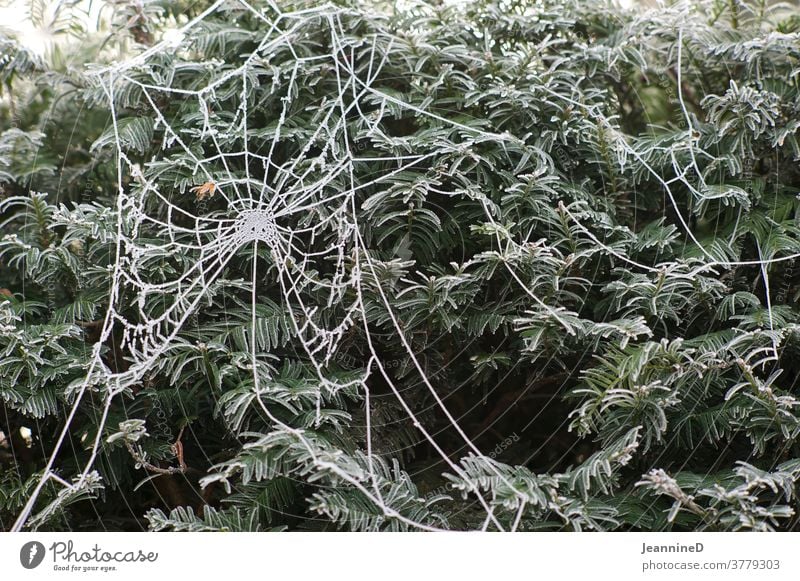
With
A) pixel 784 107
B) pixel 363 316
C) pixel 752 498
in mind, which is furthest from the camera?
pixel 784 107

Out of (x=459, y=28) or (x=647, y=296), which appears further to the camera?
(x=459, y=28)

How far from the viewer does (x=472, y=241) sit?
82cm

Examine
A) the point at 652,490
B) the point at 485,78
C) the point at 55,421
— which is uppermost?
the point at 485,78

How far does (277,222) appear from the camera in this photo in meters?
0.84

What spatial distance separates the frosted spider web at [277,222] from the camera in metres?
0.76

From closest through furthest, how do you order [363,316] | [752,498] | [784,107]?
1. [752,498]
2. [363,316]
3. [784,107]

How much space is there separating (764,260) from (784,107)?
8.8 inches

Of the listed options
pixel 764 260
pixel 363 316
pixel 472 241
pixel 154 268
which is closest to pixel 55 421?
pixel 154 268

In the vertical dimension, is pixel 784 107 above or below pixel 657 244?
above

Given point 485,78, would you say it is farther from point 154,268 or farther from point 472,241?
point 154,268

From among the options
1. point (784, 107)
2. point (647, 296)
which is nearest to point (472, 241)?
point (647, 296)

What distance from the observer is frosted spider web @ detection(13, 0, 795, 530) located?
0.76m

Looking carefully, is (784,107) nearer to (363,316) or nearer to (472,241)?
(472,241)

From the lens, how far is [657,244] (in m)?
0.80
